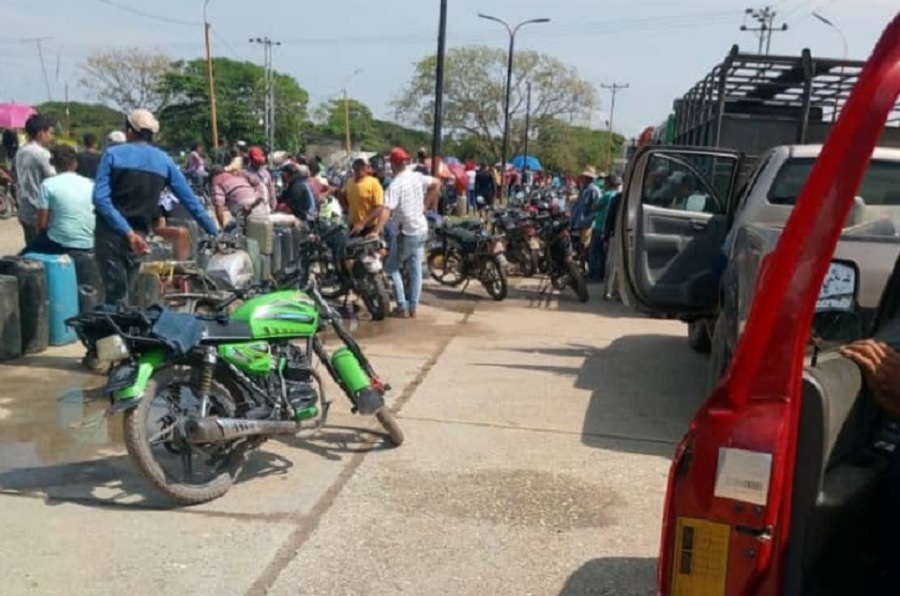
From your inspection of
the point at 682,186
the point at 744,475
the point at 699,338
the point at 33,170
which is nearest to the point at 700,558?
Result: the point at 744,475

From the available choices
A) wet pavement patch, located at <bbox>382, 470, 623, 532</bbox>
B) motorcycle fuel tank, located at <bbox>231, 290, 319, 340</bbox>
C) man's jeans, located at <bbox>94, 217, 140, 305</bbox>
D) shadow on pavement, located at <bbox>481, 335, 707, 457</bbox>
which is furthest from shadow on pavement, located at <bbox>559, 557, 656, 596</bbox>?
man's jeans, located at <bbox>94, 217, 140, 305</bbox>

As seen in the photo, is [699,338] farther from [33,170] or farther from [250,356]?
[33,170]

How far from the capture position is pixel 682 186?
307 inches

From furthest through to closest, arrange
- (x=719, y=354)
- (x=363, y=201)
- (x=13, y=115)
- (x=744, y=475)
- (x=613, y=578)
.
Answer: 1. (x=13, y=115)
2. (x=363, y=201)
3. (x=719, y=354)
4. (x=613, y=578)
5. (x=744, y=475)

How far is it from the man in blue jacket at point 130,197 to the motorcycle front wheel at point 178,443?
2.15m

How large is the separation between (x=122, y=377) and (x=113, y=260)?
248cm

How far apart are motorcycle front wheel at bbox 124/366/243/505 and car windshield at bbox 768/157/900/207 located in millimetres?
4022

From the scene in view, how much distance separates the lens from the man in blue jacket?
20.4 ft

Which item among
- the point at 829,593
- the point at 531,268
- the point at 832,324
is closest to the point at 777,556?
the point at 829,593

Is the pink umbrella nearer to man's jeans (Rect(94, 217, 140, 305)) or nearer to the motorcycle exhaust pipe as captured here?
man's jeans (Rect(94, 217, 140, 305))

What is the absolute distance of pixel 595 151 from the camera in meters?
72.4

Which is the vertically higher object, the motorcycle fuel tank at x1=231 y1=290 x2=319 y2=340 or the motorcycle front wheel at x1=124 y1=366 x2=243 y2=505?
the motorcycle fuel tank at x1=231 y1=290 x2=319 y2=340

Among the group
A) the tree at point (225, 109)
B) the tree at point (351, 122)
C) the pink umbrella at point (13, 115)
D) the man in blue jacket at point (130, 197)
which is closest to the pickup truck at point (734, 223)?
the man in blue jacket at point (130, 197)

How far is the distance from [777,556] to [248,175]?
10.0 metres
